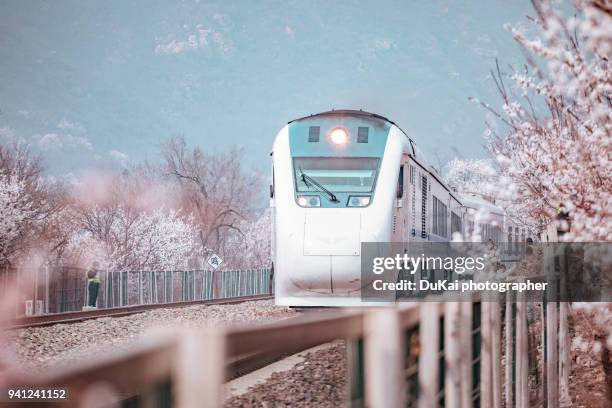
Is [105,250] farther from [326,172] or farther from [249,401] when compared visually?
[249,401]

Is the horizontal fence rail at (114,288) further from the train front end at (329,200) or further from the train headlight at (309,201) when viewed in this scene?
the train headlight at (309,201)

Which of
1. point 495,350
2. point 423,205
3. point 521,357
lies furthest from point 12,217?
point 495,350

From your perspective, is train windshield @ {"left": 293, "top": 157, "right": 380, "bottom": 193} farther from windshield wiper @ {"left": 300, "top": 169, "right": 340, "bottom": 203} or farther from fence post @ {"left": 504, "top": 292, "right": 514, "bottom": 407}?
fence post @ {"left": 504, "top": 292, "right": 514, "bottom": 407}

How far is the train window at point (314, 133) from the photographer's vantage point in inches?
592

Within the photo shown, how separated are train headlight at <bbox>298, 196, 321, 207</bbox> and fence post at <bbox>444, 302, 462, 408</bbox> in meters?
9.56

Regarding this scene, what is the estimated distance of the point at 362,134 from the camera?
593 inches

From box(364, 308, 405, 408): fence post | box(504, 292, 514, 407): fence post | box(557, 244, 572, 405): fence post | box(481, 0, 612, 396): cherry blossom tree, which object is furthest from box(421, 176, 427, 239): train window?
box(364, 308, 405, 408): fence post

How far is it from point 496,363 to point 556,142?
2.34 metres

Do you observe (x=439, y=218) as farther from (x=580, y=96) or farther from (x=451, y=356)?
(x=451, y=356)

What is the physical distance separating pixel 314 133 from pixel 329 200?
1.34 meters

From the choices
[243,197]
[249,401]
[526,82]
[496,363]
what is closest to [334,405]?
[249,401]

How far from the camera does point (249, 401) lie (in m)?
2.49

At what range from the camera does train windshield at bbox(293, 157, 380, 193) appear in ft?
47.9

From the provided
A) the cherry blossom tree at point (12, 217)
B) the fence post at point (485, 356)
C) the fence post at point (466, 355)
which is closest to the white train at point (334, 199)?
the fence post at point (485, 356)
